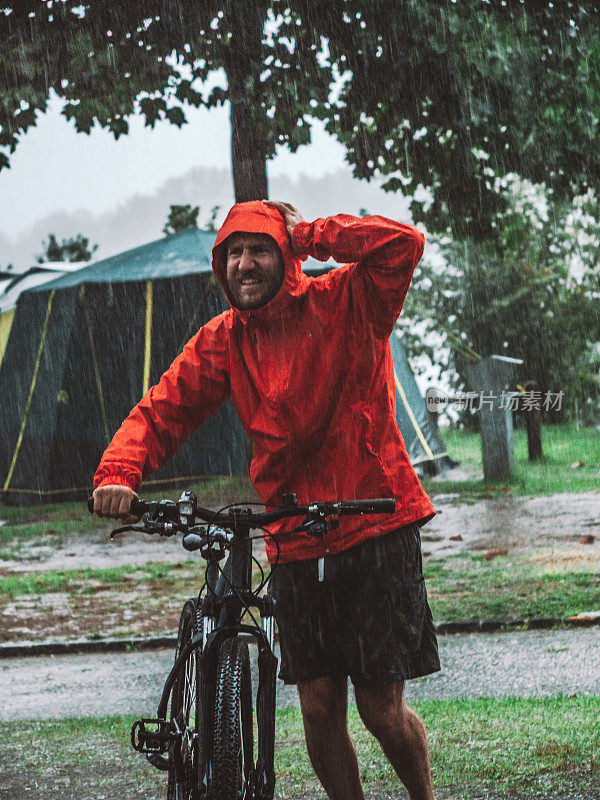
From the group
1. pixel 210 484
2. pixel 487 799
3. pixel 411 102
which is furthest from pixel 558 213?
pixel 487 799

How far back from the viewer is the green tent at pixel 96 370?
1401cm

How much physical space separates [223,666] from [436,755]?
178 cm

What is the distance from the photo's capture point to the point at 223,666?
2604 mm

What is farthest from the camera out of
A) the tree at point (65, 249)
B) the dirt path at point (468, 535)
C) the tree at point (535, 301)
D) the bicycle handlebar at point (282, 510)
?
the tree at point (65, 249)

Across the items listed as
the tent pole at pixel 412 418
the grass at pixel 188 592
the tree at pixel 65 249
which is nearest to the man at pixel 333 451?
the grass at pixel 188 592

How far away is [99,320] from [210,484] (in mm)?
2755

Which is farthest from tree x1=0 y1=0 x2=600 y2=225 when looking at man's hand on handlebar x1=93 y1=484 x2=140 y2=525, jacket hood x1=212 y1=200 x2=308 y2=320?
man's hand on handlebar x1=93 y1=484 x2=140 y2=525

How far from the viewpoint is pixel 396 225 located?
2943 mm

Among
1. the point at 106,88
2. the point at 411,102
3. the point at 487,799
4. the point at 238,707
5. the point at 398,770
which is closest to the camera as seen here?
the point at 238,707

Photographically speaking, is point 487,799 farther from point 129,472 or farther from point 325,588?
point 129,472

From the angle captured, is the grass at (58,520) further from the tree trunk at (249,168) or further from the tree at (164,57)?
the tree at (164,57)

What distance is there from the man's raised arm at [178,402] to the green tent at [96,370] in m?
10.7

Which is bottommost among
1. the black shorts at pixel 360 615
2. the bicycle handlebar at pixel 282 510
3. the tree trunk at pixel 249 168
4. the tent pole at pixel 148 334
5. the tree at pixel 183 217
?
the black shorts at pixel 360 615

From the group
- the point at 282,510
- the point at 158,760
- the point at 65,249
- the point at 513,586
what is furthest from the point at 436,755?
the point at 65,249
